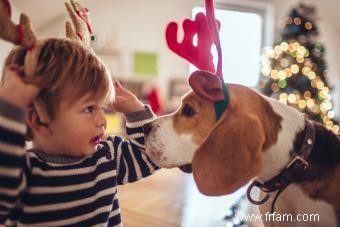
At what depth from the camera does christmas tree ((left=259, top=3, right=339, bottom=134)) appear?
3166 mm

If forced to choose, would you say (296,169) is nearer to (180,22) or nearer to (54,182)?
(54,182)

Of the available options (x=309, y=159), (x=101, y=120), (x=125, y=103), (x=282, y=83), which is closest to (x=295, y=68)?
(x=282, y=83)

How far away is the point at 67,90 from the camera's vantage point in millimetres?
807

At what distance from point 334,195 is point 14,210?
875 millimetres

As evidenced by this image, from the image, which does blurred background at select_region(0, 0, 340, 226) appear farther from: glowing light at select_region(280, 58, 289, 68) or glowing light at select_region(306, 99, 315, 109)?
glowing light at select_region(306, 99, 315, 109)

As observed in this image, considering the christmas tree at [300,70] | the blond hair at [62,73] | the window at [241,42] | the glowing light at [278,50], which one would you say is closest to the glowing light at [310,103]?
the christmas tree at [300,70]

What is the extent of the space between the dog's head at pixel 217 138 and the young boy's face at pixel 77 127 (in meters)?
0.22

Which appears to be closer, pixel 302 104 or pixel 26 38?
pixel 26 38

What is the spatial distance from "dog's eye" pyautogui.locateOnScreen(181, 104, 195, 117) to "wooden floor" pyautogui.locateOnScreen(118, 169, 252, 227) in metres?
1.11

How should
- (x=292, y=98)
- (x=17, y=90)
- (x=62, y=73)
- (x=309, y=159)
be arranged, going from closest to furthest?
(x=17, y=90) → (x=62, y=73) → (x=309, y=159) → (x=292, y=98)

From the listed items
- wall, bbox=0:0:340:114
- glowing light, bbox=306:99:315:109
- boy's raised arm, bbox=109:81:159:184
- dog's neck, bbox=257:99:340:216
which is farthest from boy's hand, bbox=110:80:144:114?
wall, bbox=0:0:340:114

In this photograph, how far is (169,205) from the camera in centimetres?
236

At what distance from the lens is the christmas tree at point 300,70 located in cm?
317

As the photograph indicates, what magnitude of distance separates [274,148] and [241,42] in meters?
4.18
